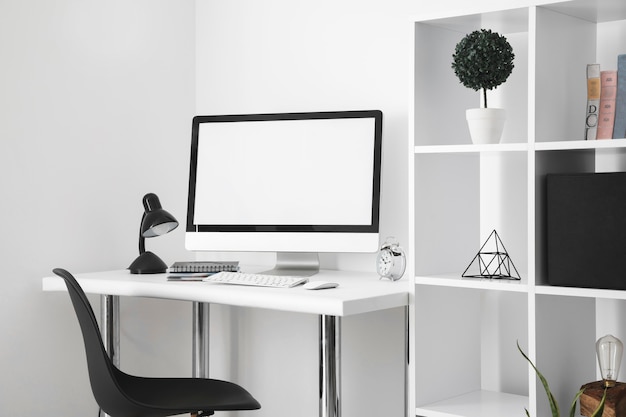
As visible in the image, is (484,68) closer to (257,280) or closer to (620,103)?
(620,103)

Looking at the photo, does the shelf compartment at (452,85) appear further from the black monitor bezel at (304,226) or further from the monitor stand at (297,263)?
the monitor stand at (297,263)

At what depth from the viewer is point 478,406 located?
228 centimetres

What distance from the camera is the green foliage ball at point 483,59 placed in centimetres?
213

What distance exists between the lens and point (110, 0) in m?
3.04

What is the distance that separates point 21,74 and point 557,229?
1.85 metres

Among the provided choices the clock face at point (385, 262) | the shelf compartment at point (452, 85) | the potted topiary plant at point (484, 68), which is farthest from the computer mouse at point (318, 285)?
the potted topiary plant at point (484, 68)

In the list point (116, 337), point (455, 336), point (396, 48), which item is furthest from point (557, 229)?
point (116, 337)

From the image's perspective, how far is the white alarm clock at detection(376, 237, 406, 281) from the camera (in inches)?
95.8

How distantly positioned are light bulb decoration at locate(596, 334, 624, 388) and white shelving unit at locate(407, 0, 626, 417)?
0.44 ft

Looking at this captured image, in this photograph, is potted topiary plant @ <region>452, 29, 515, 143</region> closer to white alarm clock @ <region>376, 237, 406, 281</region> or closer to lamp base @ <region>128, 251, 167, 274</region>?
white alarm clock @ <region>376, 237, 406, 281</region>

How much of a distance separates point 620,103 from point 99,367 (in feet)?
4.96

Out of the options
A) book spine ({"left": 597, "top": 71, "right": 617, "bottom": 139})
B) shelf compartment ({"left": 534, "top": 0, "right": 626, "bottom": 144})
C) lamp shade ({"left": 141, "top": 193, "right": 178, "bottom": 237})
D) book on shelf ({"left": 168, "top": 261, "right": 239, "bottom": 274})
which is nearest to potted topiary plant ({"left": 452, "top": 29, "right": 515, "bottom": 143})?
shelf compartment ({"left": 534, "top": 0, "right": 626, "bottom": 144})

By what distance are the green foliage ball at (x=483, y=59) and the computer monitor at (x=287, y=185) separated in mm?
453

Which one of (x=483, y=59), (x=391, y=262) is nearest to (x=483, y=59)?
(x=483, y=59)
